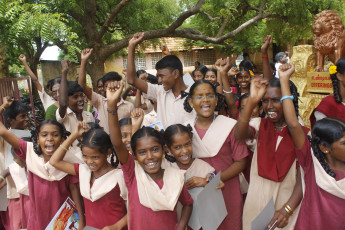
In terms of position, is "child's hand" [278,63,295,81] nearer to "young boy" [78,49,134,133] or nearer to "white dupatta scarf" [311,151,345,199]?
"white dupatta scarf" [311,151,345,199]

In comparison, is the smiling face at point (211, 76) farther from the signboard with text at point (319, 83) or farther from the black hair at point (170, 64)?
the signboard with text at point (319, 83)

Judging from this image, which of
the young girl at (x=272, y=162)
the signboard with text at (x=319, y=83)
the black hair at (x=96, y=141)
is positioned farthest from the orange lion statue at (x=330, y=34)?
the black hair at (x=96, y=141)

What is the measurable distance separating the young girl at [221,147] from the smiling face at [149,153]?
363 millimetres

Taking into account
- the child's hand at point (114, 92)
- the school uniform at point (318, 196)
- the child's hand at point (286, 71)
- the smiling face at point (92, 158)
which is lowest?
the school uniform at point (318, 196)

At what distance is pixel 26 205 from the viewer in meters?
2.57

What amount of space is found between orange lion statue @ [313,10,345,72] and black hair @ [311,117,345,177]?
287cm

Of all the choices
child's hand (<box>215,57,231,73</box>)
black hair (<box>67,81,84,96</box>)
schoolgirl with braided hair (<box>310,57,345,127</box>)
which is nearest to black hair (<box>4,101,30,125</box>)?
black hair (<box>67,81,84,96</box>)

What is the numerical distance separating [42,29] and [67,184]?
79.1 inches

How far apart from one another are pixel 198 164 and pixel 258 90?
0.70 metres

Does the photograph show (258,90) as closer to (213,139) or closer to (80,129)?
(213,139)

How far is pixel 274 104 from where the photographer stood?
6.67ft

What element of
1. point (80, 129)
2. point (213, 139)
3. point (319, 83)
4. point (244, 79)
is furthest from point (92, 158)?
point (319, 83)

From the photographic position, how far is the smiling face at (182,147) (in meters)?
2.05

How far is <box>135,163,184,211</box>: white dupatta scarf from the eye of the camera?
1797 mm
